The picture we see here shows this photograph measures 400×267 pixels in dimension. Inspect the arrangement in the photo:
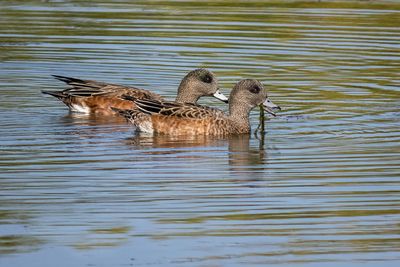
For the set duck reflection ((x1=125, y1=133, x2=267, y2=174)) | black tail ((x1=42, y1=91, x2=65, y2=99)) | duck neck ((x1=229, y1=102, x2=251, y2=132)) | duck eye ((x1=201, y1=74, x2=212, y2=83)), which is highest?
duck eye ((x1=201, y1=74, x2=212, y2=83))

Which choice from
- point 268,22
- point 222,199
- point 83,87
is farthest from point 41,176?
point 268,22

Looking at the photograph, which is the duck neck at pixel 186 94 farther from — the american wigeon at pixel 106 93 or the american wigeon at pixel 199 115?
the american wigeon at pixel 199 115

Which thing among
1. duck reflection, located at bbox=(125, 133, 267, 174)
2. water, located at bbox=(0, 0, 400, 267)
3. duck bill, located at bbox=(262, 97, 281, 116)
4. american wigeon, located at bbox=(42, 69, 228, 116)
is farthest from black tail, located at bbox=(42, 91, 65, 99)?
duck bill, located at bbox=(262, 97, 281, 116)

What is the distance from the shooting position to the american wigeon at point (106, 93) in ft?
46.6

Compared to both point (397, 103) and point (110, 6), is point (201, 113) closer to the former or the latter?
point (397, 103)

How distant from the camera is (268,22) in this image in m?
20.5

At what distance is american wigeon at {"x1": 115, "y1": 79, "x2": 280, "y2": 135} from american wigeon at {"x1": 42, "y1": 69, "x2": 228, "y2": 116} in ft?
3.01

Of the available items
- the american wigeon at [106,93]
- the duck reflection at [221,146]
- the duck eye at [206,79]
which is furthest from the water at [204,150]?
the duck eye at [206,79]

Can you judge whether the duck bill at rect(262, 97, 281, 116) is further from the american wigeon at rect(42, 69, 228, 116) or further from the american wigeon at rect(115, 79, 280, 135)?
the american wigeon at rect(42, 69, 228, 116)

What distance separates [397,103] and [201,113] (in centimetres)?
253

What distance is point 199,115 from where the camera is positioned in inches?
507

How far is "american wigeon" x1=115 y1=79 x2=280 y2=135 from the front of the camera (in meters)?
12.9

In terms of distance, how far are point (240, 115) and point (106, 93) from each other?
213 cm

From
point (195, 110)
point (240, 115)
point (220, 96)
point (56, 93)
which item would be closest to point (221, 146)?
point (195, 110)
